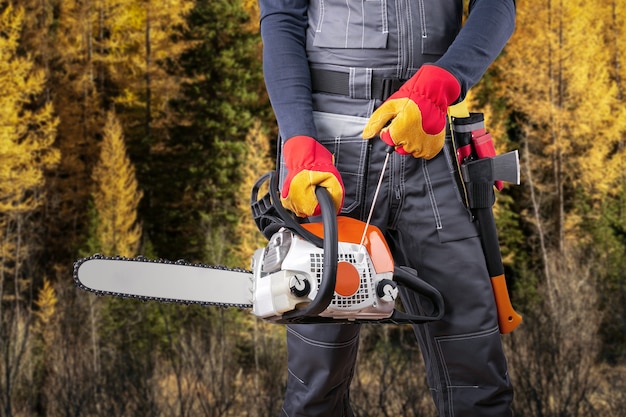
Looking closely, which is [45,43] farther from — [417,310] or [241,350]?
[417,310]

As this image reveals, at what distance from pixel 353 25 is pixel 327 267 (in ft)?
2.05

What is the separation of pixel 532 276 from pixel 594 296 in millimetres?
5922

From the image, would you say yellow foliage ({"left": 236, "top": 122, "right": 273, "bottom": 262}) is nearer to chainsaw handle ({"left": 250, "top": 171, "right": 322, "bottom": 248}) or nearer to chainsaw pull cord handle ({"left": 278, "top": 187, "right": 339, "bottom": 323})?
chainsaw handle ({"left": 250, "top": 171, "right": 322, "bottom": 248})

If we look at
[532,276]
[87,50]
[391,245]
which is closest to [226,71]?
[87,50]

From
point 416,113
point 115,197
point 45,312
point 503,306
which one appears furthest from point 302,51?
point 115,197

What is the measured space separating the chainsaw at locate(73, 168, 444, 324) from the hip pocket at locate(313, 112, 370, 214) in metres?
0.14

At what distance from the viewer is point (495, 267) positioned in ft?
6.48

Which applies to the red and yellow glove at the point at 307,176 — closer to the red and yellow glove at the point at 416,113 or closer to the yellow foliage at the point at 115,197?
the red and yellow glove at the point at 416,113

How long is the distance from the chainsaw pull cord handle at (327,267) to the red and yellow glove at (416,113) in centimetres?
21

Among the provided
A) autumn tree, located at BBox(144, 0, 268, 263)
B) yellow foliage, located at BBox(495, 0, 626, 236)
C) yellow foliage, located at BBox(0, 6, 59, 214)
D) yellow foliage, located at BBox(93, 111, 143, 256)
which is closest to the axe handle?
yellow foliage, located at BBox(0, 6, 59, 214)

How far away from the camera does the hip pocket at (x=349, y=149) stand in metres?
1.97

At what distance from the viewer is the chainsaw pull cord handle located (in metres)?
1.71

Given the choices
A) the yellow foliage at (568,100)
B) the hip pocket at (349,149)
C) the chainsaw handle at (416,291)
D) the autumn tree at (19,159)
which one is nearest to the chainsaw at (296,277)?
the chainsaw handle at (416,291)

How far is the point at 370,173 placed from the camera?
197 centimetres
